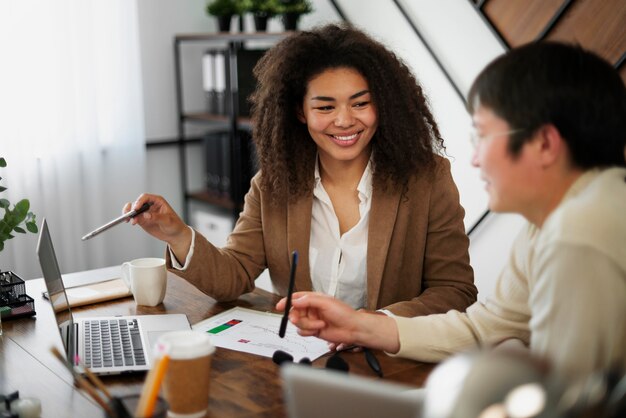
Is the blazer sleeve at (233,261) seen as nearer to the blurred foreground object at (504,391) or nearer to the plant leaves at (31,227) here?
the plant leaves at (31,227)

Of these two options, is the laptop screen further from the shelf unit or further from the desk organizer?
the shelf unit

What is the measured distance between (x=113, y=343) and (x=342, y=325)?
488 millimetres

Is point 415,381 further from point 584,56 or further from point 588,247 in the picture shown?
point 584,56

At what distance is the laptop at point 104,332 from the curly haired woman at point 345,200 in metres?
0.20

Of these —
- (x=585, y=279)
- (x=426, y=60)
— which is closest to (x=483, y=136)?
(x=585, y=279)

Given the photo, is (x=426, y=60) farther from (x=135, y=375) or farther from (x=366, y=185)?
(x=135, y=375)

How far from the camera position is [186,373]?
1.16 metres

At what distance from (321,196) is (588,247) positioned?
41.5 inches

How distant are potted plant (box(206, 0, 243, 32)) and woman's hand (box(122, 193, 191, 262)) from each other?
213 centimetres

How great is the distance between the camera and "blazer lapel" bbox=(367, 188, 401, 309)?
1.86 metres

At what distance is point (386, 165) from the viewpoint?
193 cm

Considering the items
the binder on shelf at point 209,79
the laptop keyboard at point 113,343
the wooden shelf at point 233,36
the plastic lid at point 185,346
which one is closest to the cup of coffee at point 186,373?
the plastic lid at point 185,346

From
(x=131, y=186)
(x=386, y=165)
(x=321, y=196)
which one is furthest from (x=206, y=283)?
A: (x=131, y=186)

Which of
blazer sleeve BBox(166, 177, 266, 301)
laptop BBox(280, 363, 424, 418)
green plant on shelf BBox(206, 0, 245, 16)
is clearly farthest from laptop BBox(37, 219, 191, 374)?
green plant on shelf BBox(206, 0, 245, 16)
